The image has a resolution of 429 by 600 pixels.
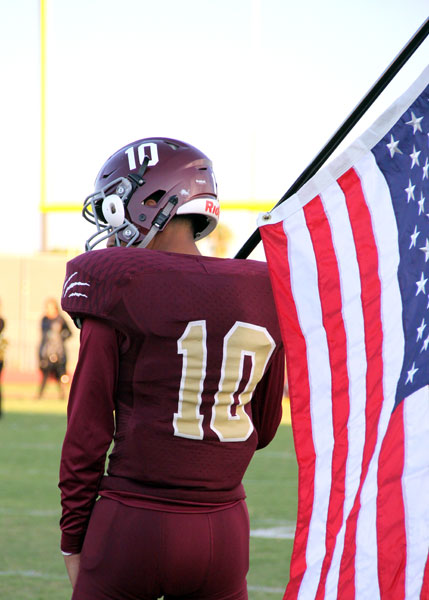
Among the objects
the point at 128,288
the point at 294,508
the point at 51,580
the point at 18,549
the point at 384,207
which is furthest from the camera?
the point at 294,508

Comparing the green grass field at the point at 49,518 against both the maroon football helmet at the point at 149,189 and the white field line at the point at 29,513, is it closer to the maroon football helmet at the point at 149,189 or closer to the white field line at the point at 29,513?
the white field line at the point at 29,513

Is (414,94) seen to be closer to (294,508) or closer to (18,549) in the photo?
(18,549)

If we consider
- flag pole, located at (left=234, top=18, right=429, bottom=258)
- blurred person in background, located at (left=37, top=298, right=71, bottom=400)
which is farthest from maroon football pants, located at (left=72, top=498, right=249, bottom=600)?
blurred person in background, located at (left=37, top=298, right=71, bottom=400)

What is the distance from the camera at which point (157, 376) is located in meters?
A: 2.12

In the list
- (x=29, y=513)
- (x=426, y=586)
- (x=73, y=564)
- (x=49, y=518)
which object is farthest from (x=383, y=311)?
(x=29, y=513)

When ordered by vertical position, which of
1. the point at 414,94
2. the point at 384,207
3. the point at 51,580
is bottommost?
the point at 51,580

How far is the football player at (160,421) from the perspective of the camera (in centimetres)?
212

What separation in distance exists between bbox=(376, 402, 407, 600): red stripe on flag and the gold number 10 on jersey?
0.31 m

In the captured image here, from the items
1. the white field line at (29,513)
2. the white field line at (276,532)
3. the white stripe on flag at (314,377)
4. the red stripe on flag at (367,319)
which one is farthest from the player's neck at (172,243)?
the white field line at (29,513)

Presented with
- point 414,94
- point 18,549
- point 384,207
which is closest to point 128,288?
point 384,207

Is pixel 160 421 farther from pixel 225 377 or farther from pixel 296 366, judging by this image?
pixel 296 366

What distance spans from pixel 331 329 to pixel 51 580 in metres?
3.48

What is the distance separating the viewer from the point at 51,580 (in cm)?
522

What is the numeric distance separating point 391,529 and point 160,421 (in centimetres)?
54
